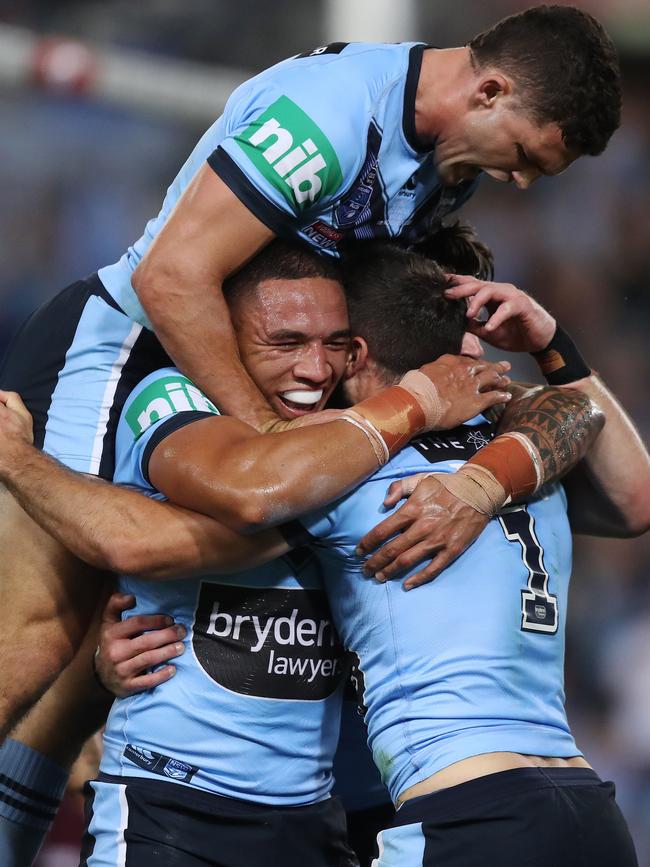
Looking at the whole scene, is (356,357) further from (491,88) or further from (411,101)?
(491,88)

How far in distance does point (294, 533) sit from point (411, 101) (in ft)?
4.01

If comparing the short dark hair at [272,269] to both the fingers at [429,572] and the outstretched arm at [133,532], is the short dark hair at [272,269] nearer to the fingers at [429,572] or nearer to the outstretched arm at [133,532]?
the outstretched arm at [133,532]

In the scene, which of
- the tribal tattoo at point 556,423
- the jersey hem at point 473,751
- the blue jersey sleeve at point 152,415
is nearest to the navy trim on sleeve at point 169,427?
the blue jersey sleeve at point 152,415

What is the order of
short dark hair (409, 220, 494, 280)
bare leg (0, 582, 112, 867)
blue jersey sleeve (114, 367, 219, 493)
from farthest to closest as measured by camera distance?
short dark hair (409, 220, 494, 280), bare leg (0, 582, 112, 867), blue jersey sleeve (114, 367, 219, 493)

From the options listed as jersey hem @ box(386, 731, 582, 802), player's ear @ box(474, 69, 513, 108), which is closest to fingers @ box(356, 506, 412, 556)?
jersey hem @ box(386, 731, 582, 802)

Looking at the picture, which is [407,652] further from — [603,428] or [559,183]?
[559,183]

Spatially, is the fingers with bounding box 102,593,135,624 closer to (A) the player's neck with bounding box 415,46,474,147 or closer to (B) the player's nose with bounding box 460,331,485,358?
(B) the player's nose with bounding box 460,331,485,358

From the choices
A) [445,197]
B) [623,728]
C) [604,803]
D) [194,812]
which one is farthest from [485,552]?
[623,728]

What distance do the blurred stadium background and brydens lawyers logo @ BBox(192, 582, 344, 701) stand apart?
13.8 feet

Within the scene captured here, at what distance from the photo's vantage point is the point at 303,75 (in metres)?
3.07

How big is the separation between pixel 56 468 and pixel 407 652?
1028 mm

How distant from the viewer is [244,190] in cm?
296

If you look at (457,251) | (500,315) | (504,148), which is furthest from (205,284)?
(457,251)

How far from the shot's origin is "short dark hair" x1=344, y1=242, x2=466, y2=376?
310cm
